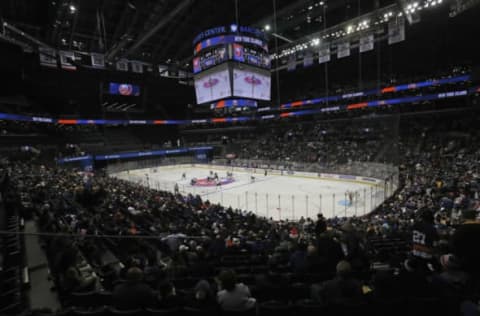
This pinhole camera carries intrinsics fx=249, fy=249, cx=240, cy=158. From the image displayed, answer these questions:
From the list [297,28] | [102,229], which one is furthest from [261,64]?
[102,229]

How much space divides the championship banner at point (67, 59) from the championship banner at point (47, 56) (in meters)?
0.84

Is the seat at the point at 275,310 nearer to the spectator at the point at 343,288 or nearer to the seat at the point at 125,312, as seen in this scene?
the spectator at the point at 343,288

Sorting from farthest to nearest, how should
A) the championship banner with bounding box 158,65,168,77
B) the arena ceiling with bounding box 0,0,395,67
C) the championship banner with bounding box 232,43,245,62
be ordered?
the championship banner with bounding box 158,65,168,77, the arena ceiling with bounding box 0,0,395,67, the championship banner with bounding box 232,43,245,62

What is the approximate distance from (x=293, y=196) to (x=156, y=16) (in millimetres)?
22292

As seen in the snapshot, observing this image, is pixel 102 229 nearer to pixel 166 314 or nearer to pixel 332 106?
pixel 166 314

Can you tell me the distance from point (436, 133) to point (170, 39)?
34.6 m

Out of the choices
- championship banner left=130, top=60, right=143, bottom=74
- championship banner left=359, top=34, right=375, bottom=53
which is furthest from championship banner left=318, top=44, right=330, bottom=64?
championship banner left=130, top=60, right=143, bottom=74

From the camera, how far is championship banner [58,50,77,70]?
32.8 meters

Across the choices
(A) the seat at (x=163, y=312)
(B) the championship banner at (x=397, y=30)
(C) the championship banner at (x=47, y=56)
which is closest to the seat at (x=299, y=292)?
(A) the seat at (x=163, y=312)

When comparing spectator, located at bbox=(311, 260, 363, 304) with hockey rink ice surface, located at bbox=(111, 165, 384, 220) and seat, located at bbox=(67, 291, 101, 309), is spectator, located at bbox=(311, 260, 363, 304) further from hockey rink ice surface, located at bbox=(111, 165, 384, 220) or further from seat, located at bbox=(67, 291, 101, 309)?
hockey rink ice surface, located at bbox=(111, 165, 384, 220)

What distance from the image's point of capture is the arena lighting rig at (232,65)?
18.1 m

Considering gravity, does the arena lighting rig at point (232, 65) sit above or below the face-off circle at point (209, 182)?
above

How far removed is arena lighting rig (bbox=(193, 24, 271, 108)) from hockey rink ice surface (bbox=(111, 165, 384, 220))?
7861mm

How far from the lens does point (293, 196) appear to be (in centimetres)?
1750
